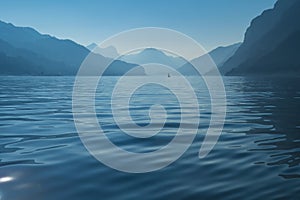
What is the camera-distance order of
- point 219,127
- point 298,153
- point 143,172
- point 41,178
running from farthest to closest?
point 219,127
point 298,153
point 143,172
point 41,178

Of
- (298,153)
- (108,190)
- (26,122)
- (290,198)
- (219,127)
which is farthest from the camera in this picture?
(26,122)

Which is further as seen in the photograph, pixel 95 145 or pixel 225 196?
pixel 95 145

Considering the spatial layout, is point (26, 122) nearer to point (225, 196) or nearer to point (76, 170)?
point (76, 170)

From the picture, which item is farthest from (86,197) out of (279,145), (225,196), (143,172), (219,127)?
(219,127)

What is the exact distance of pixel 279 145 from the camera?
1338 cm

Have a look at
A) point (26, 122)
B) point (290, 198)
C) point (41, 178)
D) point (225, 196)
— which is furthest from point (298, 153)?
point (26, 122)

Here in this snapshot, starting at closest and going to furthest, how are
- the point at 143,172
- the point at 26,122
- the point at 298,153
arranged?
1. the point at 143,172
2. the point at 298,153
3. the point at 26,122

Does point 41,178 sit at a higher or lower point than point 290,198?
higher

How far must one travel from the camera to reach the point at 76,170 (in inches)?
375

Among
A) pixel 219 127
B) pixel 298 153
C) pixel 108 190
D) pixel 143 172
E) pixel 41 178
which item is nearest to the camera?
pixel 108 190

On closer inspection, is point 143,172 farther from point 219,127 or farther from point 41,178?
point 219,127

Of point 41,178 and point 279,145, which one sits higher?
point 41,178

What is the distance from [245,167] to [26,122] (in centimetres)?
1479

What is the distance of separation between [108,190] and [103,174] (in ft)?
4.69
